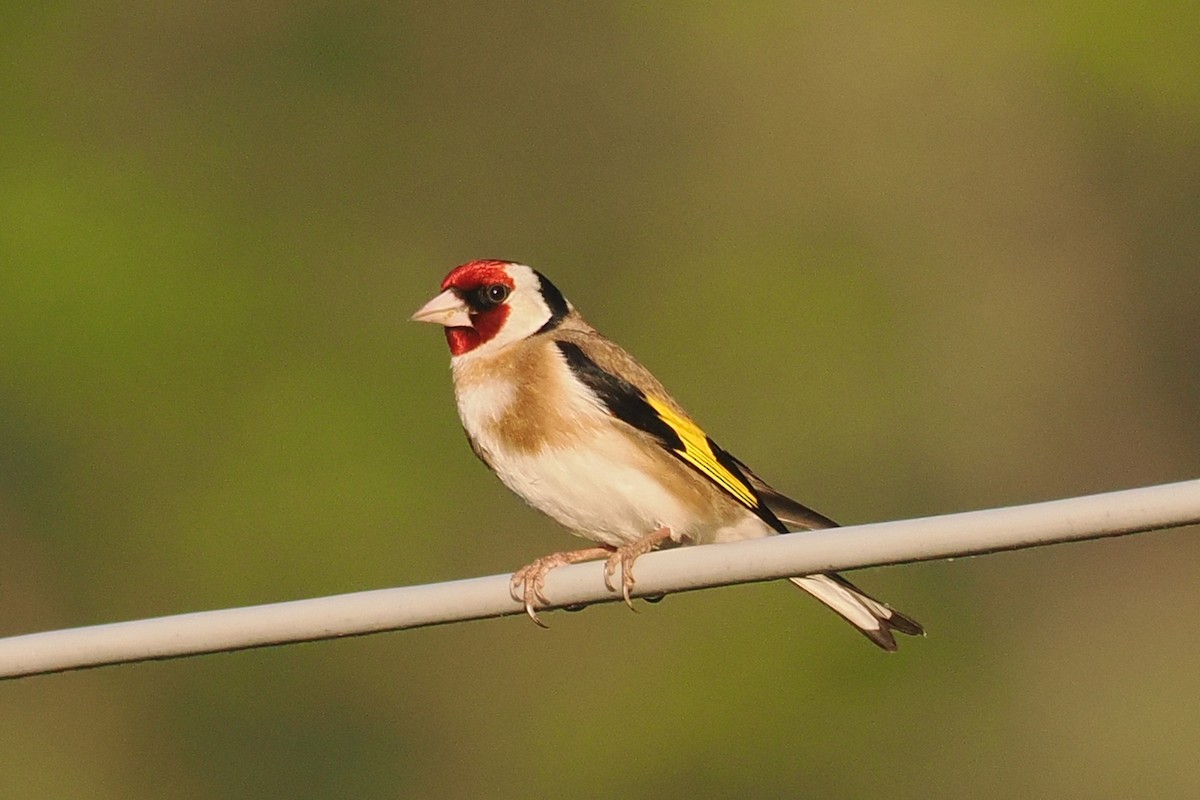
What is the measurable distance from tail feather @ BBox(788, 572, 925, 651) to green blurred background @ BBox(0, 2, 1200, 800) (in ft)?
26.7

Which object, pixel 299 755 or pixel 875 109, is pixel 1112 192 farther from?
pixel 299 755

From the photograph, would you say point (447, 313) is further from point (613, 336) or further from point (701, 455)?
point (613, 336)

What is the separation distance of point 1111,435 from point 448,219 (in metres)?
5.25

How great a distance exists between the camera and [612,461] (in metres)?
5.49

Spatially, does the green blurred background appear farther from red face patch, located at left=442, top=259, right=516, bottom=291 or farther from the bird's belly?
the bird's belly

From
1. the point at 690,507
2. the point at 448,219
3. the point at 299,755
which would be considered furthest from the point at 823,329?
the point at 690,507

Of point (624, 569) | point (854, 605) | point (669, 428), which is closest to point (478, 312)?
point (669, 428)

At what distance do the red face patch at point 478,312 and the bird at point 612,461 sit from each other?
0.16 meters

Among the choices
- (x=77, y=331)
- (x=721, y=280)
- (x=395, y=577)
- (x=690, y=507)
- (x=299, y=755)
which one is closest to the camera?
(x=690, y=507)

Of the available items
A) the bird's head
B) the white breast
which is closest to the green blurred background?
the bird's head

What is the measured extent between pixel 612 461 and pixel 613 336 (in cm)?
1096

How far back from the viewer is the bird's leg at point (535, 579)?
3936 mm

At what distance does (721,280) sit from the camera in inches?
709

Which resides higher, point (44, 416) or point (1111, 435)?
point (44, 416)
